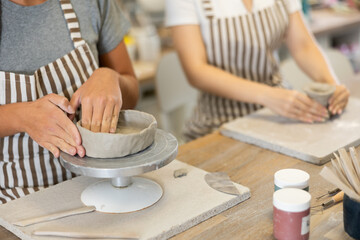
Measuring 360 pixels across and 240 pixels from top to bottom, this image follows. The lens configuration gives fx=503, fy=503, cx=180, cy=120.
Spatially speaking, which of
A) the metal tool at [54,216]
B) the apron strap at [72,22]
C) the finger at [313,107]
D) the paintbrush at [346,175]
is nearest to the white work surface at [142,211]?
the metal tool at [54,216]

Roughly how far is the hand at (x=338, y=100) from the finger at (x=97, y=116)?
30.6 inches

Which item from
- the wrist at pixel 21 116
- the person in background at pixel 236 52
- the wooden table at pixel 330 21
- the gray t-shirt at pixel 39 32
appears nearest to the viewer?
the wrist at pixel 21 116

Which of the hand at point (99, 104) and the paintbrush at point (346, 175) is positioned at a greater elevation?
the hand at point (99, 104)

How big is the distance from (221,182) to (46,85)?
1.66ft

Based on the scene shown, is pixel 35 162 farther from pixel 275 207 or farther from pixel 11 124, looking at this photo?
pixel 275 207

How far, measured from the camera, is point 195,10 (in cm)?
182

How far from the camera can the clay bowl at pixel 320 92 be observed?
60.4 inches

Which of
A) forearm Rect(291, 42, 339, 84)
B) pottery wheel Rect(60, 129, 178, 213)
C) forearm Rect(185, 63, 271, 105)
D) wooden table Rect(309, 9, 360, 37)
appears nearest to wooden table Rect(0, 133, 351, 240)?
pottery wheel Rect(60, 129, 178, 213)

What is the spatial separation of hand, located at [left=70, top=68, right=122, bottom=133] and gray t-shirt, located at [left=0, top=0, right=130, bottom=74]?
0.58 feet

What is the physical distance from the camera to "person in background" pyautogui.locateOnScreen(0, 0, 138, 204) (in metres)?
1.12

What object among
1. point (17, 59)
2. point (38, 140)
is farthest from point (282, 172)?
point (17, 59)

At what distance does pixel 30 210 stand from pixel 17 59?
1.28 ft

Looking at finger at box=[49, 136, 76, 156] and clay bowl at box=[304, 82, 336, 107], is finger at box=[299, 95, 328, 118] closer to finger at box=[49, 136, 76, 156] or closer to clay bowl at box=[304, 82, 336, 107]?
clay bowl at box=[304, 82, 336, 107]

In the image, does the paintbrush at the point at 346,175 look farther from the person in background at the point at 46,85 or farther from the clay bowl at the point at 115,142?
the person in background at the point at 46,85
